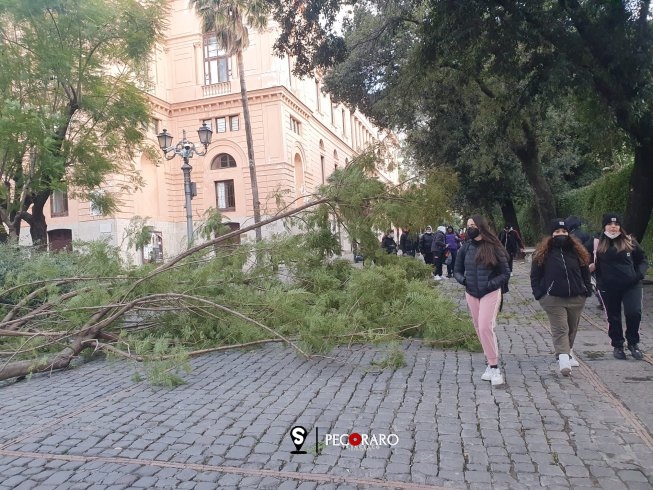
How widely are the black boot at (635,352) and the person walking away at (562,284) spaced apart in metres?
0.76

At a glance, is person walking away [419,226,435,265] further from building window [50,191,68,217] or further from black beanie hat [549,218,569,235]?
building window [50,191,68,217]

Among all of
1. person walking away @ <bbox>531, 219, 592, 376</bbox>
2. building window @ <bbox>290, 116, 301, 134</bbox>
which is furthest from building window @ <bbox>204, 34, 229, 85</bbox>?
person walking away @ <bbox>531, 219, 592, 376</bbox>

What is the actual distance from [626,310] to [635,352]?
0.47 metres

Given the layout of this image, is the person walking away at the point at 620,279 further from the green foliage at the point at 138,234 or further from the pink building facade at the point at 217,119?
the pink building facade at the point at 217,119

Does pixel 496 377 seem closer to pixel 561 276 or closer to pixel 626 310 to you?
pixel 561 276

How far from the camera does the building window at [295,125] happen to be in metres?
34.8

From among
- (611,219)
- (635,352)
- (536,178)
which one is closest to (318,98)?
(536,178)

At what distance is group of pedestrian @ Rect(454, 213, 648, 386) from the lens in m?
5.58

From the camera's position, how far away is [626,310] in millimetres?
6211

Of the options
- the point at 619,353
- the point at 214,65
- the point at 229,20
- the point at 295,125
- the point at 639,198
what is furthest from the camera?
the point at 295,125

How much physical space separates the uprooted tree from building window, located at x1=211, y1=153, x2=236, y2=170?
2621cm

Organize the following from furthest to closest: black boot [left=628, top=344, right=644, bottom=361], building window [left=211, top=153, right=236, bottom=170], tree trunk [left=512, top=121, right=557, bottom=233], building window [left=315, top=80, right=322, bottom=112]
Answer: building window [left=315, top=80, right=322, bottom=112] < building window [left=211, top=153, right=236, bottom=170] < tree trunk [left=512, top=121, right=557, bottom=233] < black boot [left=628, top=344, right=644, bottom=361]

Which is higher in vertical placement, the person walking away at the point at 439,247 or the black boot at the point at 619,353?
the person walking away at the point at 439,247

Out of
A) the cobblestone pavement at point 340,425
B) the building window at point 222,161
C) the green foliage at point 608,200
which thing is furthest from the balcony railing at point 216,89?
the cobblestone pavement at point 340,425
